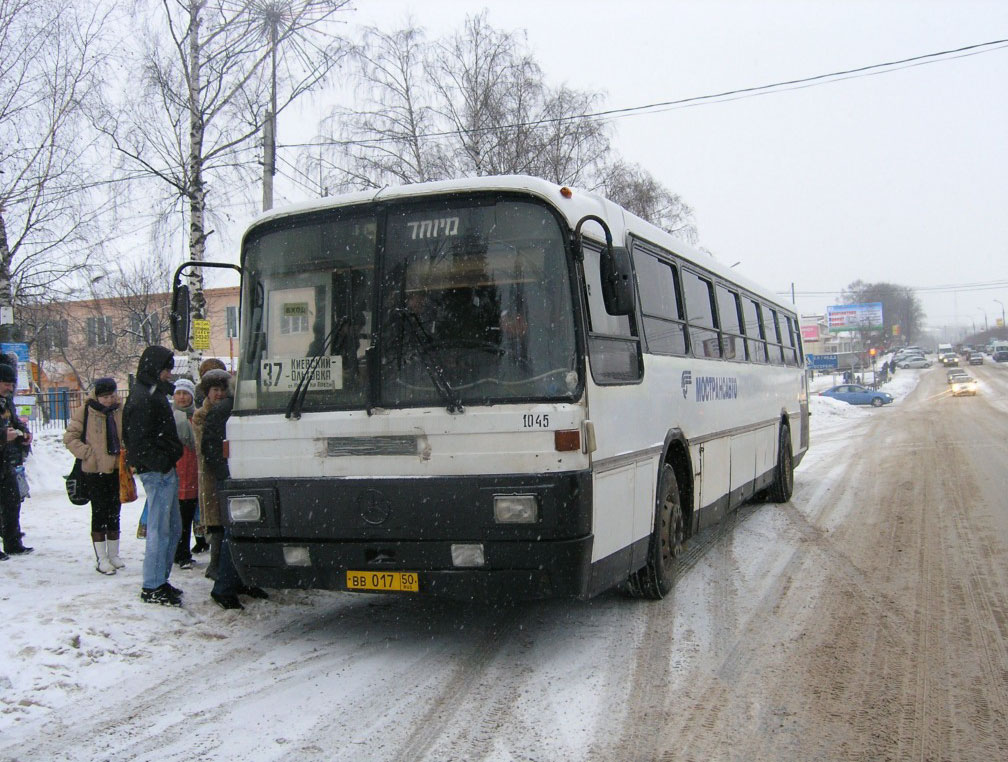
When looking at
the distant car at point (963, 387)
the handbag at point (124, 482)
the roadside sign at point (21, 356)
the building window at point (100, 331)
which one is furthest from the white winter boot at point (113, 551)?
the distant car at point (963, 387)

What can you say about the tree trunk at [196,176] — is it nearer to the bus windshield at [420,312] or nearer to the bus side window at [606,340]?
the bus windshield at [420,312]

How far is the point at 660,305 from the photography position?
23.6 ft

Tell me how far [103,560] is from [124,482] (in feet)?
2.26

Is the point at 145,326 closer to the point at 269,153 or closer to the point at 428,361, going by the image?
the point at 269,153

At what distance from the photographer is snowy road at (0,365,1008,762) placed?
412 cm

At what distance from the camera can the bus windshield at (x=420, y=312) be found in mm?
5164

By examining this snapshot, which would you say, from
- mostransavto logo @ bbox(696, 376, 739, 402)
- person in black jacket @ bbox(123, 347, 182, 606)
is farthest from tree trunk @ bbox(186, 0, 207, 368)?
mostransavto logo @ bbox(696, 376, 739, 402)

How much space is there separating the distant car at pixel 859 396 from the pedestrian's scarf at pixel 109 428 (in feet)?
148

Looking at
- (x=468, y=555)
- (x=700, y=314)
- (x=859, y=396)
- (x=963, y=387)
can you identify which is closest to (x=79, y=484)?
(x=468, y=555)

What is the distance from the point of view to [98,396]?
7.57 metres

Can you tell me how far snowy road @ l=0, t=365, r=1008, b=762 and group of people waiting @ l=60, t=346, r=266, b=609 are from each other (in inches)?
10.2

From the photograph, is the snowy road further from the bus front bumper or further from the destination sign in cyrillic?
the destination sign in cyrillic

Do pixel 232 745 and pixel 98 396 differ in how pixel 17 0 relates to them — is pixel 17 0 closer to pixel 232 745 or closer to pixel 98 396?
A: pixel 98 396

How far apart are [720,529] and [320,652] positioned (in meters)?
5.74
